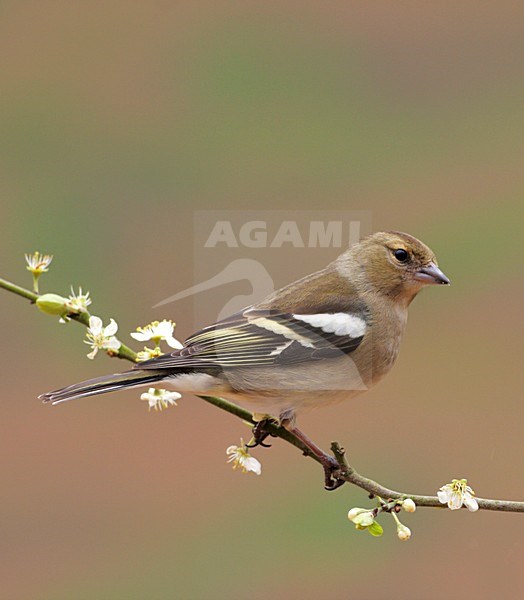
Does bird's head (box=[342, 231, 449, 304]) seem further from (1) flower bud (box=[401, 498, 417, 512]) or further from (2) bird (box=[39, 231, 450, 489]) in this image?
(1) flower bud (box=[401, 498, 417, 512])

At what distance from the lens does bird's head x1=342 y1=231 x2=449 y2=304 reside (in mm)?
1427

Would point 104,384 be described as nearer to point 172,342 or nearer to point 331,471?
point 172,342

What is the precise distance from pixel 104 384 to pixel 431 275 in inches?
20.4

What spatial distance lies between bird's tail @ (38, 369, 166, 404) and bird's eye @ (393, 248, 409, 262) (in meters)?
0.43

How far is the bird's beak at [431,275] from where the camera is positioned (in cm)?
138

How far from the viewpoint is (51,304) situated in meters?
1.21

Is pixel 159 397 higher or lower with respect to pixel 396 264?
lower

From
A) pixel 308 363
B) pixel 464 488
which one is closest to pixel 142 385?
pixel 308 363

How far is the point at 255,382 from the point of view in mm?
1426

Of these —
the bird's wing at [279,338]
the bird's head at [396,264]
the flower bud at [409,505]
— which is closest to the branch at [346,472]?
the flower bud at [409,505]

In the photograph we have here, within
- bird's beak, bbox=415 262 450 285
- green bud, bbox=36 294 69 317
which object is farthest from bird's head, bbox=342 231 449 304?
green bud, bbox=36 294 69 317

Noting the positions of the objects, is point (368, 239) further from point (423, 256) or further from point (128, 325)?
point (128, 325)

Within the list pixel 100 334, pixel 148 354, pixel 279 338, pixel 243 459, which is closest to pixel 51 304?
pixel 100 334

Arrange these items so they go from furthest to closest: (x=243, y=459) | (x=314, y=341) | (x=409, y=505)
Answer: (x=314, y=341) → (x=243, y=459) → (x=409, y=505)
